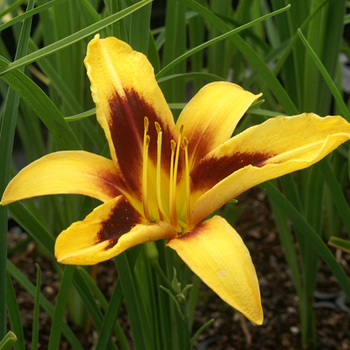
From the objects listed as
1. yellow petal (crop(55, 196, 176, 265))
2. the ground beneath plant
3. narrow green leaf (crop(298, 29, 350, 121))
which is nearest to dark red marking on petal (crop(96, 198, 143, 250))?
yellow petal (crop(55, 196, 176, 265))

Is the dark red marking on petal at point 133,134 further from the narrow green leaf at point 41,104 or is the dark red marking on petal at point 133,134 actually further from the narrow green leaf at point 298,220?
the narrow green leaf at point 298,220

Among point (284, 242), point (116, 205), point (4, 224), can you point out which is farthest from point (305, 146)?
point (284, 242)

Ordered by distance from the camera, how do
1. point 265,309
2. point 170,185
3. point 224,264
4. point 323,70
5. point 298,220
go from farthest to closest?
1. point 265,309
2. point 298,220
3. point 323,70
4. point 170,185
5. point 224,264

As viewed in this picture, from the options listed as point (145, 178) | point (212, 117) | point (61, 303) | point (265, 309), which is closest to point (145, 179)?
point (145, 178)

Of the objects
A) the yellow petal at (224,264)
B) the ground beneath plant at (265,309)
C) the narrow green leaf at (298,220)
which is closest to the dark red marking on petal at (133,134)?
the yellow petal at (224,264)

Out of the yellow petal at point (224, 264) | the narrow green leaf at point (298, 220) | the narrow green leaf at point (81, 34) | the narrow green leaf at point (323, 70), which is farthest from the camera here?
the narrow green leaf at point (298, 220)

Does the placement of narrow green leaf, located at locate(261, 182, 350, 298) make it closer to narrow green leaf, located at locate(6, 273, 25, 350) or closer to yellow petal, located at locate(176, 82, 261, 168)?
yellow petal, located at locate(176, 82, 261, 168)

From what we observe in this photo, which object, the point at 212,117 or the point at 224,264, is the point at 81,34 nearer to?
the point at 212,117
